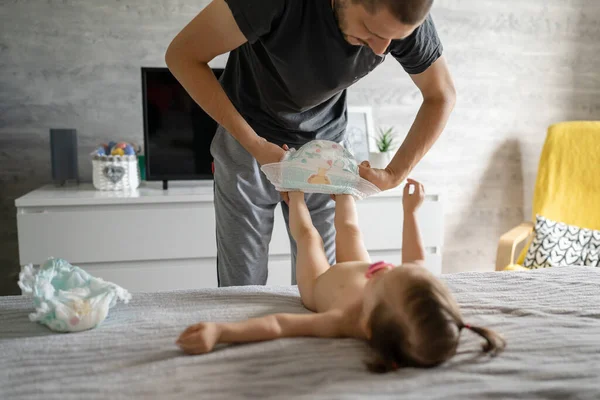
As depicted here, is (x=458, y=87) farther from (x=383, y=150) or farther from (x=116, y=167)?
(x=116, y=167)

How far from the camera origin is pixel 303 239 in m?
1.40

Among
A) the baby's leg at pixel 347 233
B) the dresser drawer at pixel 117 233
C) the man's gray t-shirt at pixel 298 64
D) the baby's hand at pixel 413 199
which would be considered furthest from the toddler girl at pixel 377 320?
the dresser drawer at pixel 117 233

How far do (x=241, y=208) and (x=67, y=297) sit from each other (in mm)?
552

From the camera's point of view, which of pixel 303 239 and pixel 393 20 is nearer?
pixel 393 20

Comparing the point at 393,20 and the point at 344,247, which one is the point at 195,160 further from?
the point at 393,20

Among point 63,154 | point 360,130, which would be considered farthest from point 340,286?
→ point 63,154

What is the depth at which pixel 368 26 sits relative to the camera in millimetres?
1062

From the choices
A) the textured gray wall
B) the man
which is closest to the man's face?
the man

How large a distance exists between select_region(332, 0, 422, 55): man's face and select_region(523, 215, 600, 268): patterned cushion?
146 cm

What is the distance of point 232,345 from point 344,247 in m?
0.53

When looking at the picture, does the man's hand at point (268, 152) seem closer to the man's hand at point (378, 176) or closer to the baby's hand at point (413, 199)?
the man's hand at point (378, 176)

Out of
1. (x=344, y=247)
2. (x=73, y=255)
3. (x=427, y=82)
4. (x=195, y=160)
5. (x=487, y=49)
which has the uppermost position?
(x=487, y=49)

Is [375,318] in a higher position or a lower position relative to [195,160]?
lower

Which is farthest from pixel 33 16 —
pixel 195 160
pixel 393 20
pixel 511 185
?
pixel 511 185
